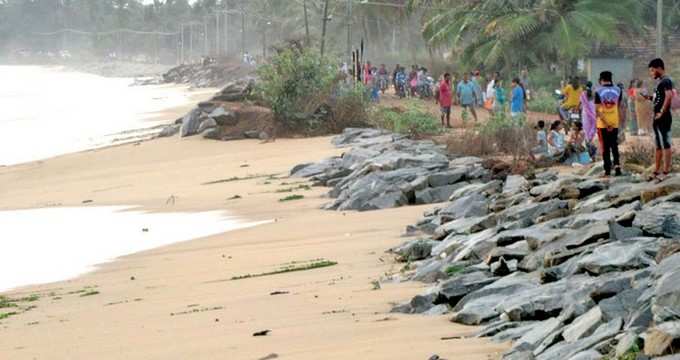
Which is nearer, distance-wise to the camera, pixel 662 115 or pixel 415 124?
pixel 662 115

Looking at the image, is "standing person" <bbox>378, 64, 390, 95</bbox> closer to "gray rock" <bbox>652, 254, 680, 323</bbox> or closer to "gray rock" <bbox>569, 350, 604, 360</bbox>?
"gray rock" <bbox>652, 254, 680, 323</bbox>

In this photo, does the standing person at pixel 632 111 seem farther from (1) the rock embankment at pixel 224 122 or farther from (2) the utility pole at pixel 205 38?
(2) the utility pole at pixel 205 38

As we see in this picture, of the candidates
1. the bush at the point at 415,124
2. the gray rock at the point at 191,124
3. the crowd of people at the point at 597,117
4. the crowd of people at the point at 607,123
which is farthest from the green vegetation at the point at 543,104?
the gray rock at the point at 191,124

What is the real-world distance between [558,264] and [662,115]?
5.37m

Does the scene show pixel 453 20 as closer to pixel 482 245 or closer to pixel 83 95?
pixel 482 245

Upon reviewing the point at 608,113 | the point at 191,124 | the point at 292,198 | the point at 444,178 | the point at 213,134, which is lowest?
the point at 292,198

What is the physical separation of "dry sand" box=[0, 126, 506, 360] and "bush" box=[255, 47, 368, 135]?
37.3 feet

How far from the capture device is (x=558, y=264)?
10.3 meters

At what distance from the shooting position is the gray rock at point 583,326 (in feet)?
25.5

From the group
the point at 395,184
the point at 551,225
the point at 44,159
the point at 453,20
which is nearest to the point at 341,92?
the point at 44,159

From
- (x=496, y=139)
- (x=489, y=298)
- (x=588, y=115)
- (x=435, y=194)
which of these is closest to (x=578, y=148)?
(x=588, y=115)

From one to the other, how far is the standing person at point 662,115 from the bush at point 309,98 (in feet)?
67.5

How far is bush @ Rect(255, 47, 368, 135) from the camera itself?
35.6m

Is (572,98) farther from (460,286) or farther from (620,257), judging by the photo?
(620,257)
